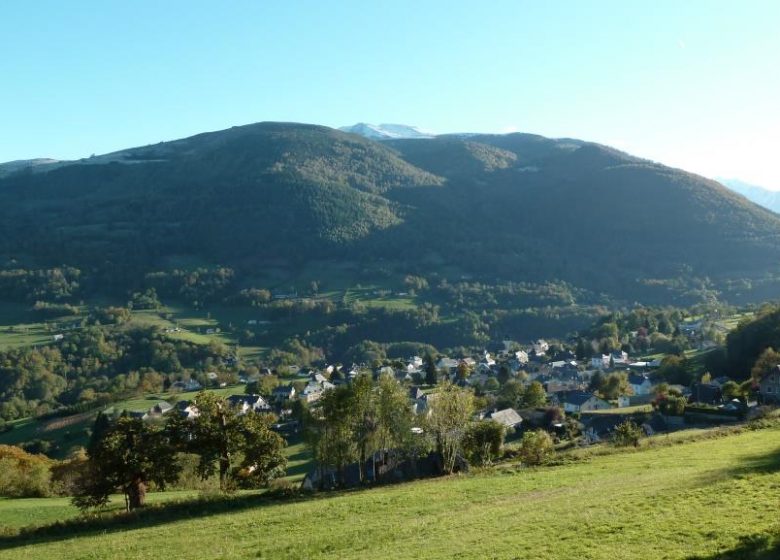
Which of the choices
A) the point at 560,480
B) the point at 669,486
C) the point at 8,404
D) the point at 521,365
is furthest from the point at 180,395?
the point at 669,486

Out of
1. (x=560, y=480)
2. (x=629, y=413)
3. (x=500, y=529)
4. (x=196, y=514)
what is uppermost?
(x=500, y=529)

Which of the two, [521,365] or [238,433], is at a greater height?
[238,433]

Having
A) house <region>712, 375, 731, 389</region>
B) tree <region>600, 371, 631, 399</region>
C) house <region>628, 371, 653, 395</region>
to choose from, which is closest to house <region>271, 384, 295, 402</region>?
tree <region>600, 371, 631, 399</region>

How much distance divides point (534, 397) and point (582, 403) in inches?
254

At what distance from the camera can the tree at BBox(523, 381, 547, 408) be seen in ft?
264

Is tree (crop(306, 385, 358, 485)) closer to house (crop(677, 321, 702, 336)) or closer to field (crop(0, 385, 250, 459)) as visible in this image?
field (crop(0, 385, 250, 459))

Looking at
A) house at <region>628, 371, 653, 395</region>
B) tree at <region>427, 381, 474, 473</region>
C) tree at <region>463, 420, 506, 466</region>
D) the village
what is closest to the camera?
tree at <region>427, 381, 474, 473</region>

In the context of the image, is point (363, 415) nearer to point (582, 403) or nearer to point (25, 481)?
point (25, 481)

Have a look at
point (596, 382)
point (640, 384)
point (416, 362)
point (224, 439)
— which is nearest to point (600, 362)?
point (596, 382)

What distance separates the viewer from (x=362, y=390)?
36562 mm

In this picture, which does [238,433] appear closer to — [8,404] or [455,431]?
[455,431]

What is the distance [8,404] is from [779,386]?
119 m

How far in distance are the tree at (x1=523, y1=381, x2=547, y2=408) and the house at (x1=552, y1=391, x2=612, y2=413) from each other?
2341 mm

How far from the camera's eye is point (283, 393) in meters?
100
